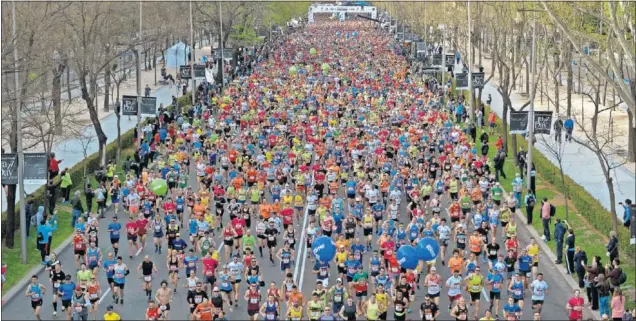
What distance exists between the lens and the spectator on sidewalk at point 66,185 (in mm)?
32531

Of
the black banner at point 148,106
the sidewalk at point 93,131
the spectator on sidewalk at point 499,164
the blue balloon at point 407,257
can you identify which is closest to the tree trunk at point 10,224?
the sidewalk at point 93,131

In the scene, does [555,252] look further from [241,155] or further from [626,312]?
[241,155]

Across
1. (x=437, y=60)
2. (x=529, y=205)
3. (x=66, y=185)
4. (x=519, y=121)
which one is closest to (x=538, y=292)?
(x=529, y=205)

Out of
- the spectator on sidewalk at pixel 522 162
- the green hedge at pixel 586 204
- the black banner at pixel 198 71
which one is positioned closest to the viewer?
the green hedge at pixel 586 204

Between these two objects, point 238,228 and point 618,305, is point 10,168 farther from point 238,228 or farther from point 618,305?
point 618,305

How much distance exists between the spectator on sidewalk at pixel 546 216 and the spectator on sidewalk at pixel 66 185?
14143 millimetres

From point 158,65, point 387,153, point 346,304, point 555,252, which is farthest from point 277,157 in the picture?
point 158,65

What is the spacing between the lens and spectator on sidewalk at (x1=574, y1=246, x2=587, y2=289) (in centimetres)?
2252

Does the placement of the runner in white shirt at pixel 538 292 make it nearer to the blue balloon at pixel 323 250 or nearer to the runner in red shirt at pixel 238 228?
the blue balloon at pixel 323 250

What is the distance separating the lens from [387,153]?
37562mm

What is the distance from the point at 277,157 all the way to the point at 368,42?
245 ft

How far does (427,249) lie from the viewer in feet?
72.9

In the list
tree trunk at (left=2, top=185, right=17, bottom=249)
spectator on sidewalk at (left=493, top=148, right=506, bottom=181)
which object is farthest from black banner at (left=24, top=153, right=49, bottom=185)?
spectator on sidewalk at (left=493, top=148, right=506, bottom=181)

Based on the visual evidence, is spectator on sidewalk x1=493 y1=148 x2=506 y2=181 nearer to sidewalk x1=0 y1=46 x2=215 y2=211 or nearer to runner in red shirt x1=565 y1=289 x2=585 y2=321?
sidewalk x1=0 y1=46 x2=215 y2=211
